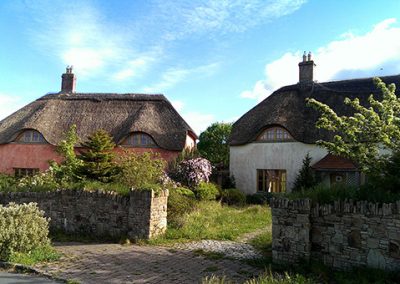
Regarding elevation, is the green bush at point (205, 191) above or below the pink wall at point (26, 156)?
below

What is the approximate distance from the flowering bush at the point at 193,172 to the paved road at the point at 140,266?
9.45 metres

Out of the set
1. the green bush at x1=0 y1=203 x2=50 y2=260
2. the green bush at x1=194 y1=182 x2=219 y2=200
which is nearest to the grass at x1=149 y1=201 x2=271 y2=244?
the green bush at x1=194 y1=182 x2=219 y2=200

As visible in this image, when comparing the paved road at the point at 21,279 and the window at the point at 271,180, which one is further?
the window at the point at 271,180

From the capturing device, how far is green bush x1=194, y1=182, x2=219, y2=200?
1739cm

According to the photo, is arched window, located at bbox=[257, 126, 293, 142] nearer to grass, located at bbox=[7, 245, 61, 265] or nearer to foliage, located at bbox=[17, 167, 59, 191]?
foliage, located at bbox=[17, 167, 59, 191]

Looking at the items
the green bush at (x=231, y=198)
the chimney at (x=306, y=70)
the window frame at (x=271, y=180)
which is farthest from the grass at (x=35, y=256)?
the chimney at (x=306, y=70)

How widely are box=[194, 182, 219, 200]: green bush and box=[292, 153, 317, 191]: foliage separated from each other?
450 cm

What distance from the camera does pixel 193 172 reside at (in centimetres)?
1889

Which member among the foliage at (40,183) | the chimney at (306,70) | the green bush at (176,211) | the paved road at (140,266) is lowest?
the paved road at (140,266)

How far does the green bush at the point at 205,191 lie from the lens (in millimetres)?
17391

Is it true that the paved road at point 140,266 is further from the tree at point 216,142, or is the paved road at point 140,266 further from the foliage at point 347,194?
the tree at point 216,142

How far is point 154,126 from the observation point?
22828mm

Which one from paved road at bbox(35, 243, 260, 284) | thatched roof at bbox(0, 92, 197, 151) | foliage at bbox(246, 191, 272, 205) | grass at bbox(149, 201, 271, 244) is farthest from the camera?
thatched roof at bbox(0, 92, 197, 151)

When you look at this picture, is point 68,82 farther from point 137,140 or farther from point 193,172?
point 193,172
